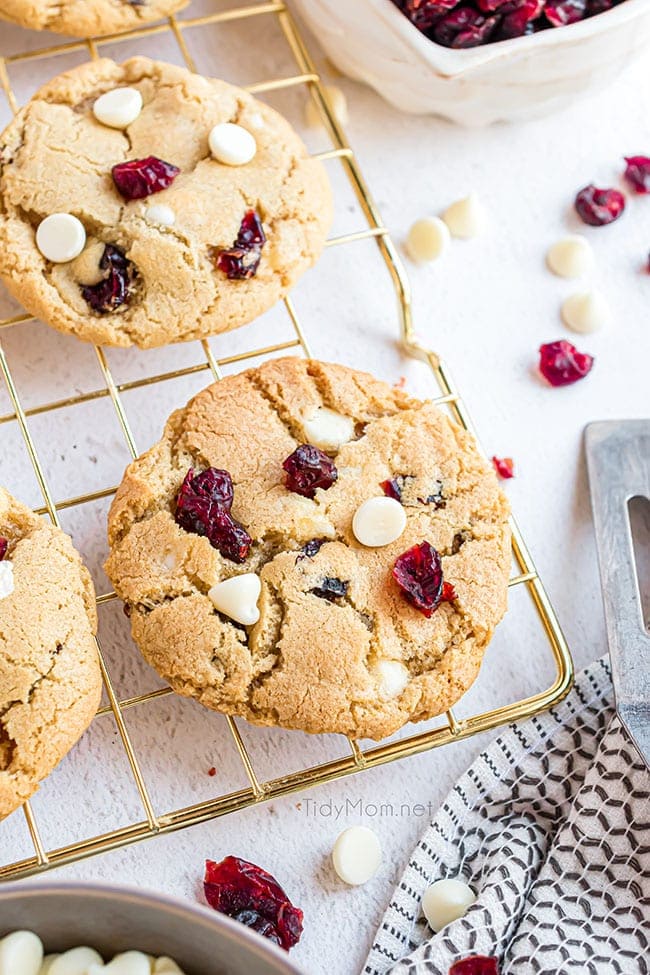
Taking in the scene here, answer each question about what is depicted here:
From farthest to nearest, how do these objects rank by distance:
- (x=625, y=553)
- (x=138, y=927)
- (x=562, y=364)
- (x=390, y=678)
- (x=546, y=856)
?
(x=562, y=364) → (x=625, y=553) → (x=546, y=856) → (x=390, y=678) → (x=138, y=927)

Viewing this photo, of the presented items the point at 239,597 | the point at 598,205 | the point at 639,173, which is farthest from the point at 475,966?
the point at 639,173

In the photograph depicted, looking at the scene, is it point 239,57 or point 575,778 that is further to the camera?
point 239,57

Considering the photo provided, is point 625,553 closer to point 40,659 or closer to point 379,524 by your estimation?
point 379,524

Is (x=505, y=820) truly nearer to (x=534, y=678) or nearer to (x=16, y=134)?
(x=534, y=678)

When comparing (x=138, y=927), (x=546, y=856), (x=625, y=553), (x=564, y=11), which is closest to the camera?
(x=138, y=927)

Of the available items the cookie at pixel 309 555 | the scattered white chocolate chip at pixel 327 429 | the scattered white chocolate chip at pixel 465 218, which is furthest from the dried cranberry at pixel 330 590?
the scattered white chocolate chip at pixel 465 218

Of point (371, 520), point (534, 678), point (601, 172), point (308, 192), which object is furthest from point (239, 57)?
point (534, 678)

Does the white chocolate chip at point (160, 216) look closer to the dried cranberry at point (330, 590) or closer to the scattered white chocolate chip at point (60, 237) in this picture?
the scattered white chocolate chip at point (60, 237)
